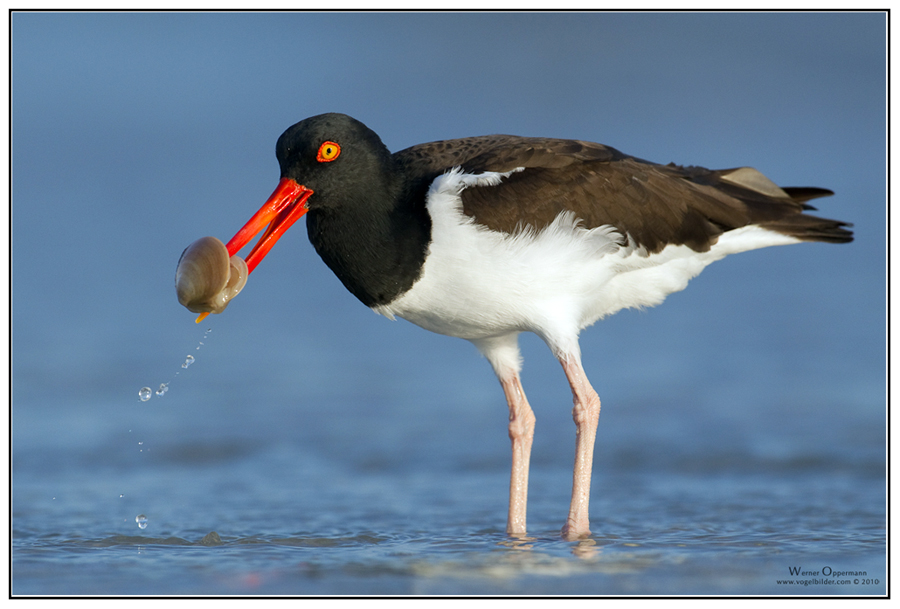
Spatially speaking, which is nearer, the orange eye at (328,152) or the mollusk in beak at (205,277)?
the mollusk in beak at (205,277)

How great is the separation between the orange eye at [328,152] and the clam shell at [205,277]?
73cm

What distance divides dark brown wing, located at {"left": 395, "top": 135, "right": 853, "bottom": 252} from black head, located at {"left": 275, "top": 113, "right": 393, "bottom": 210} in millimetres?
368

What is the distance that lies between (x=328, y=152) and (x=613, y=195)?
5.36ft

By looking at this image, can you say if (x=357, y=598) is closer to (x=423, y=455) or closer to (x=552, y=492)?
(x=552, y=492)

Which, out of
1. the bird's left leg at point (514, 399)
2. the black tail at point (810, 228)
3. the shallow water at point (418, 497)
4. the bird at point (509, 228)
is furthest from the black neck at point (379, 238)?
the black tail at point (810, 228)

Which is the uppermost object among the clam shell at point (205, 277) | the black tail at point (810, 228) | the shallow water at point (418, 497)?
the black tail at point (810, 228)

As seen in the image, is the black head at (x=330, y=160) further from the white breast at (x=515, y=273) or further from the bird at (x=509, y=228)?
the white breast at (x=515, y=273)

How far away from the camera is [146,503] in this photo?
22.3 feet

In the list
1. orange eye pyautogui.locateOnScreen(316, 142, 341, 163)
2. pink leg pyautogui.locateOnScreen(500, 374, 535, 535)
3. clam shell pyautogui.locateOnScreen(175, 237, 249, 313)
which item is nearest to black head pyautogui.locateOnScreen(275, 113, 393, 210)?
orange eye pyautogui.locateOnScreen(316, 142, 341, 163)

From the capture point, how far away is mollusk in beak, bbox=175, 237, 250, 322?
5.10m

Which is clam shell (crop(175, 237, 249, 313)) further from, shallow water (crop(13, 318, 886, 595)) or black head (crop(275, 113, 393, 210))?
shallow water (crop(13, 318, 886, 595))

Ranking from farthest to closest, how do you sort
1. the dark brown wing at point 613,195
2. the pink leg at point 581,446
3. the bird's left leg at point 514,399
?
1. the bird's left leg at point 514,399
2. the pink leg at point 581,446
3. the dark brown wing at point 613,195

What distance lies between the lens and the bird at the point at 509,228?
5.51 meters

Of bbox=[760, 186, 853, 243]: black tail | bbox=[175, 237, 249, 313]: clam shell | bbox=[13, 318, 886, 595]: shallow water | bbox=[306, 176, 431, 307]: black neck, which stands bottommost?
bbox=[13, 318, 886, 595]: shallow water
